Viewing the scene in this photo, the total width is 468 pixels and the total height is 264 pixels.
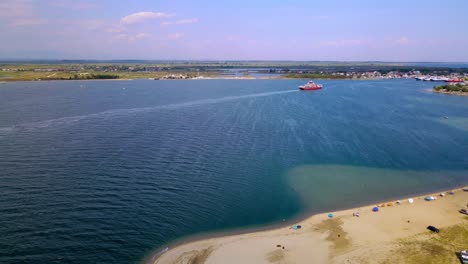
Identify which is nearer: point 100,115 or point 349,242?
point 349,242

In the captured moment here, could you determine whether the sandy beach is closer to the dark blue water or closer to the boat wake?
the dark blue water

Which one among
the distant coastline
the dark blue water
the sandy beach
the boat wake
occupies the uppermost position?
the distant coastline

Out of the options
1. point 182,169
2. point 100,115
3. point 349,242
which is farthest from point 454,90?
point 349,242

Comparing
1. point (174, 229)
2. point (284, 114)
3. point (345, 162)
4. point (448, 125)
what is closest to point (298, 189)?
point (345, 162)

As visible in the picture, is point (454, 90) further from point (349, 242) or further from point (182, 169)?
point (349, 242)

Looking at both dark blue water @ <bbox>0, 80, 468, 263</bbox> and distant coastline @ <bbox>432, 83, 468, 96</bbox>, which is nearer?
dark blue water @ <bbox>0, 80, 468, 263</bbox>

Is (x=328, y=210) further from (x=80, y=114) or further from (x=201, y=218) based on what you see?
(x=80, y=114)

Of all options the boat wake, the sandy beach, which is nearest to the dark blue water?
the boat wake
